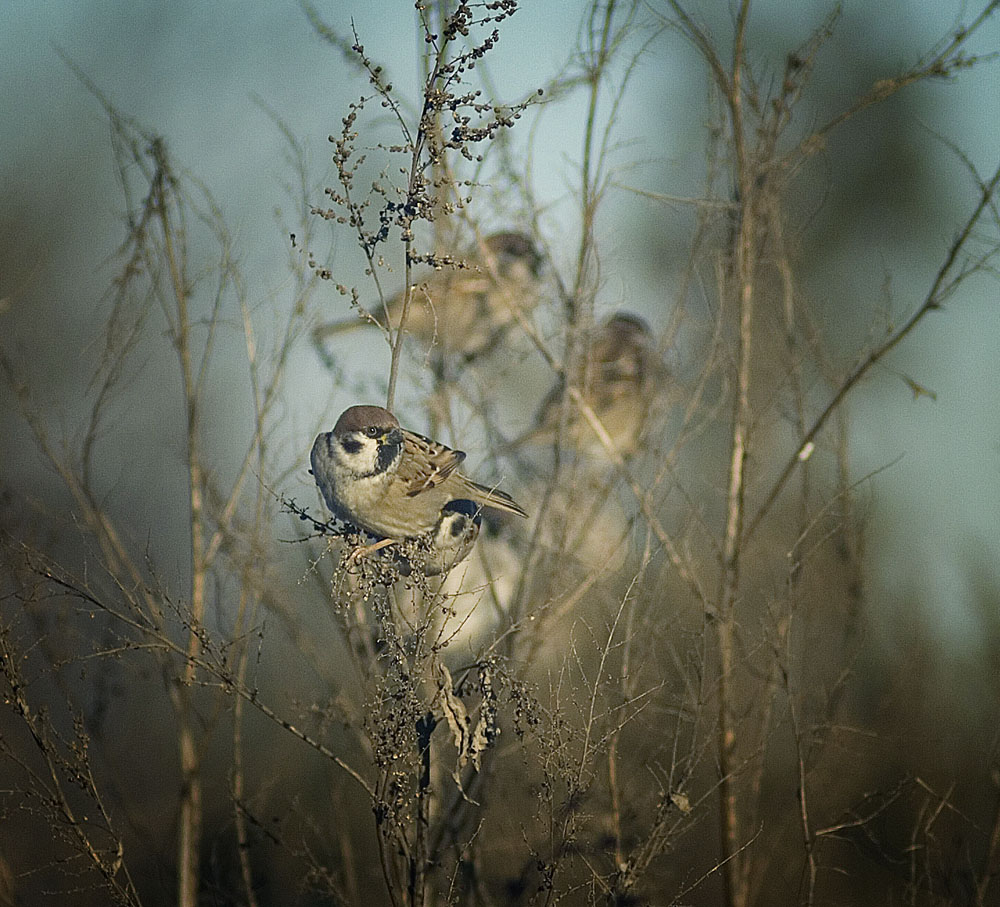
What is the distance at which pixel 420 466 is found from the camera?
3248 mm

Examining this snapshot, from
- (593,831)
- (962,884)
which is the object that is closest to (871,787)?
(962,884)

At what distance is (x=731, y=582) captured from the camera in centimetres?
463

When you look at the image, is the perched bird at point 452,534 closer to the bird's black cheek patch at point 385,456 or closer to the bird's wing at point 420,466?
the bird's wing at point 420,466

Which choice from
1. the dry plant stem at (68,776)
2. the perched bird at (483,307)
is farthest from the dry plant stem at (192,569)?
the dry plant stem at (68,776)

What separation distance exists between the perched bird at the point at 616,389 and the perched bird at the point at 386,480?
180 cm

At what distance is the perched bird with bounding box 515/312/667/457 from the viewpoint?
5211mm

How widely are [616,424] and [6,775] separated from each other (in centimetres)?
627

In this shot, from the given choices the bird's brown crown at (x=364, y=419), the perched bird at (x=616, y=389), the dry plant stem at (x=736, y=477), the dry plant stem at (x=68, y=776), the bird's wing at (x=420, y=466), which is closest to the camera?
the dry plant stem at (x=68, y=776)

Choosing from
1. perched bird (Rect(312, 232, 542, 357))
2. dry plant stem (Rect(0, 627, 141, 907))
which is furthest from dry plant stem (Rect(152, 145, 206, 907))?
dry plant stem (Rect(0, 627, 141, 907))

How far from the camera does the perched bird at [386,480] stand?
10.3 feet

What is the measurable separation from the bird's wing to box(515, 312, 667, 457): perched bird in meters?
1.76

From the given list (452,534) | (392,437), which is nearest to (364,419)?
(392,437)

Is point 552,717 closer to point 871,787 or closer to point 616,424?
point 616,424

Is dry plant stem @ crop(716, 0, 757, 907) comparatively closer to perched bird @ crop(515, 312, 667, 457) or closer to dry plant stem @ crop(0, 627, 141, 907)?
perched bird @ crop(515, 312, 667, 457)
